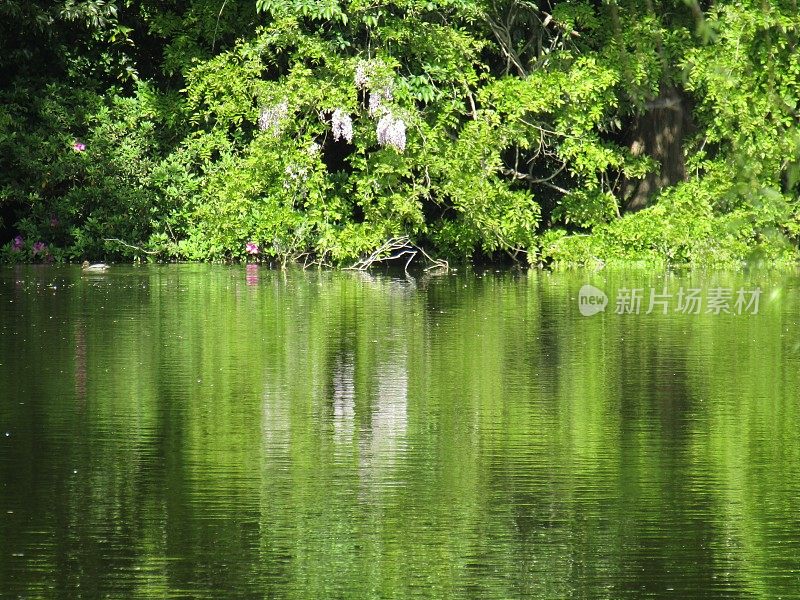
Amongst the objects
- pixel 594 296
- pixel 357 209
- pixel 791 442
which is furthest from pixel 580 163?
pixel 791 442

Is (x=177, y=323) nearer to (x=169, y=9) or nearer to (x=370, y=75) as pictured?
(x=370, y=75)

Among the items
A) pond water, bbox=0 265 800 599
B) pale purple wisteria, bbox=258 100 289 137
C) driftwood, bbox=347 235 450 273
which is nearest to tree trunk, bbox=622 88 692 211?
driftwood, bbox=347 235 450 273

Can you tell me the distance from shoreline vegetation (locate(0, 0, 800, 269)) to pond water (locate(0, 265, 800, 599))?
21.2 feet

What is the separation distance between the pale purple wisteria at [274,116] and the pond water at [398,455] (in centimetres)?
A: 639

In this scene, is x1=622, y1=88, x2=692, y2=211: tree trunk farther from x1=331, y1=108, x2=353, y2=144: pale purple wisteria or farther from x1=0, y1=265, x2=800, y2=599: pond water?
x1=0, y1=265, x2=800, y2=599: pond water

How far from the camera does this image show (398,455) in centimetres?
754

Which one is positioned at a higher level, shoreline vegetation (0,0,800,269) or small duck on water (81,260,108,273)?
shoreline vegetation (0,0,800,269)

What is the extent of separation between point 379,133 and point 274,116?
1.46m

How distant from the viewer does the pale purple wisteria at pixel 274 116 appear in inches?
795

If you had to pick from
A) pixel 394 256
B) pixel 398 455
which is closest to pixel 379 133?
pixel 394 256

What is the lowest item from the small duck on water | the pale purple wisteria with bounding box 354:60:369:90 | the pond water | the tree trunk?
the pond water

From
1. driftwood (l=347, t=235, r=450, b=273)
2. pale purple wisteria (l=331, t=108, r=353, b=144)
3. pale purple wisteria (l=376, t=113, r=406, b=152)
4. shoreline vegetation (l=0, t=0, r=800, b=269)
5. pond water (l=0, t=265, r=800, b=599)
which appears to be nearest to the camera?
pond water (l=0, t=265, r=800, b=599)

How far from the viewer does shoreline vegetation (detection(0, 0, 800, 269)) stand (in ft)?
66.8

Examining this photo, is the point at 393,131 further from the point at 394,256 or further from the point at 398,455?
the point at 398,455
